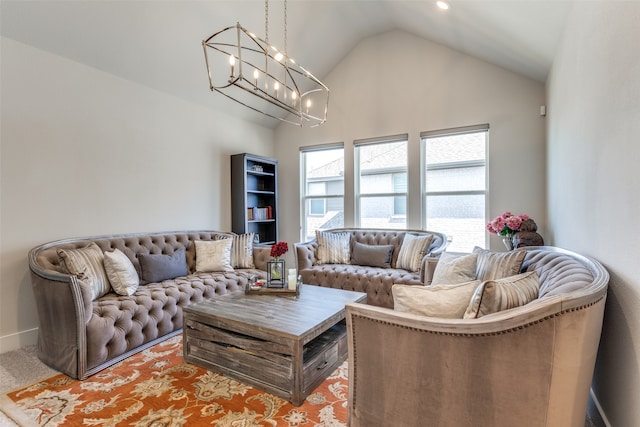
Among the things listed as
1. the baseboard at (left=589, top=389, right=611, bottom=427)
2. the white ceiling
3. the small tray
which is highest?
the white ceiling

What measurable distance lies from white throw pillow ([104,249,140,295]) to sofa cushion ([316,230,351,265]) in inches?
85.6

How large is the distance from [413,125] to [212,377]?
3.84 metres

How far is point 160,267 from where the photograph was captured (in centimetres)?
322

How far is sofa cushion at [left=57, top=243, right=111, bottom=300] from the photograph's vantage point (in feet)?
7.99

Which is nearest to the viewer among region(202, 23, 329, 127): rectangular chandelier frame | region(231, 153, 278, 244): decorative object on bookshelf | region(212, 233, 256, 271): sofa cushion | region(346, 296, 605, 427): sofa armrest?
region(346, 296, 605, 427): sofa armrest

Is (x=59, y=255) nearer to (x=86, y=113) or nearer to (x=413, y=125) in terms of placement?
(x=86, y=113)

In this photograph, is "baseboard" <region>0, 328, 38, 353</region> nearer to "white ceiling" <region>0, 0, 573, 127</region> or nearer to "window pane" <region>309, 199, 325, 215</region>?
"white ceiling" <region>0, 0, 573, 127</region>

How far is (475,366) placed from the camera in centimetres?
110

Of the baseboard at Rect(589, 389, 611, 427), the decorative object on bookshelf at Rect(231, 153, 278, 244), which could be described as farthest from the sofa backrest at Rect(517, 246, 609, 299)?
the decorative object on bookshelf at Rect(231, 153, 278, 244)

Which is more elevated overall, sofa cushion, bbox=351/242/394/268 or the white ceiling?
the white ceiling

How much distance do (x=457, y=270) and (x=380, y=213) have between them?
2.42m

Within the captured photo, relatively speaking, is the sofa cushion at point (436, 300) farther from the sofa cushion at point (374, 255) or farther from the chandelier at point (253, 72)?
the sofa cushion at point (374, 255)

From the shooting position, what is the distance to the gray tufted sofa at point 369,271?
3.39 metres

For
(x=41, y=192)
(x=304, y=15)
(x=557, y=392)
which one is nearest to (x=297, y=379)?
(x=557, y=392)
